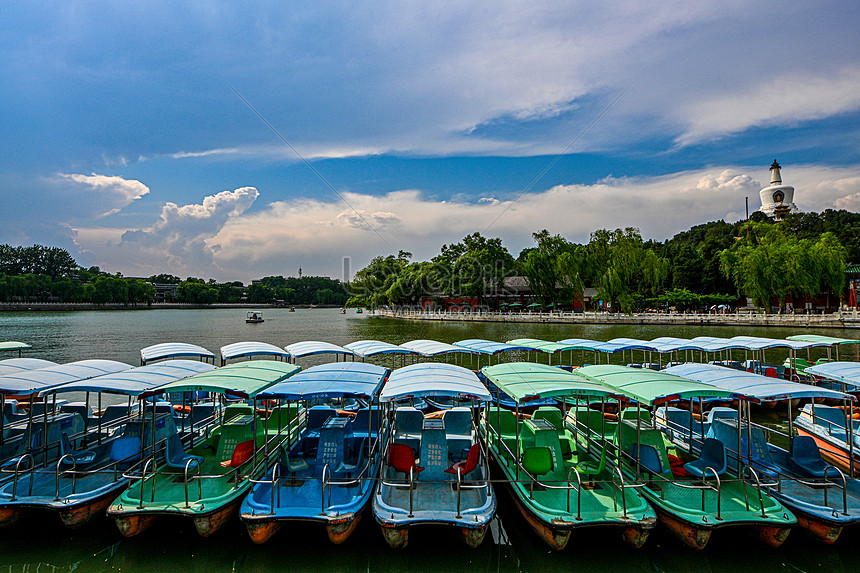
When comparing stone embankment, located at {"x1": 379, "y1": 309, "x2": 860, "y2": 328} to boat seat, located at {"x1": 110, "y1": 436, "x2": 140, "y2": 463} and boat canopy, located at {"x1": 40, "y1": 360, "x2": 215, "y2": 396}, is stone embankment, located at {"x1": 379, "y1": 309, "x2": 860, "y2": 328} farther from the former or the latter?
boat seat, located at {"x1": 110, "y1": 436, "x2": 140, "y2": 463}

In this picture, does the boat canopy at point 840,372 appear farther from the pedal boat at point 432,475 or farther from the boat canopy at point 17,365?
the boat canopy at point 17,365

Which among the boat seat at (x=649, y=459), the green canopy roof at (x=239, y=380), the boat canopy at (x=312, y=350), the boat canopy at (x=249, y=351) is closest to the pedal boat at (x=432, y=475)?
the green canopy roof at (x=239, y=380)

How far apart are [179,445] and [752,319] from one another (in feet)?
184

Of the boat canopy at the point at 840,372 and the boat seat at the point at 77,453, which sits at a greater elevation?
the boat canopy at the point at 840,372

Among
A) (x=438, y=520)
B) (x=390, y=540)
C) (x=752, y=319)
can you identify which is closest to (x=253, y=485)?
(x=390, y=540)

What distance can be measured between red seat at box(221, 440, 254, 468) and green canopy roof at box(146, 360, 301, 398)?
1301 mm

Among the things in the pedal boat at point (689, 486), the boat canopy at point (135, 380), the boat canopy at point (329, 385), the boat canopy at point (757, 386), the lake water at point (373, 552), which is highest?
the boat canopy at point (135, 380)

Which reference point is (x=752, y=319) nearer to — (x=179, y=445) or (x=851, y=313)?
(x=851, y=313)

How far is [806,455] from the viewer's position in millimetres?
9062

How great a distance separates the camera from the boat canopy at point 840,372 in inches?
422

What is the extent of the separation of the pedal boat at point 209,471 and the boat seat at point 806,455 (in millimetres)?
10199

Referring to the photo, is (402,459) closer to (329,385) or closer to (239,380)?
(329,385)

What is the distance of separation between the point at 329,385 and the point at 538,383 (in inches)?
159

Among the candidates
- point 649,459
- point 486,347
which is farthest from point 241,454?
point 486,347
